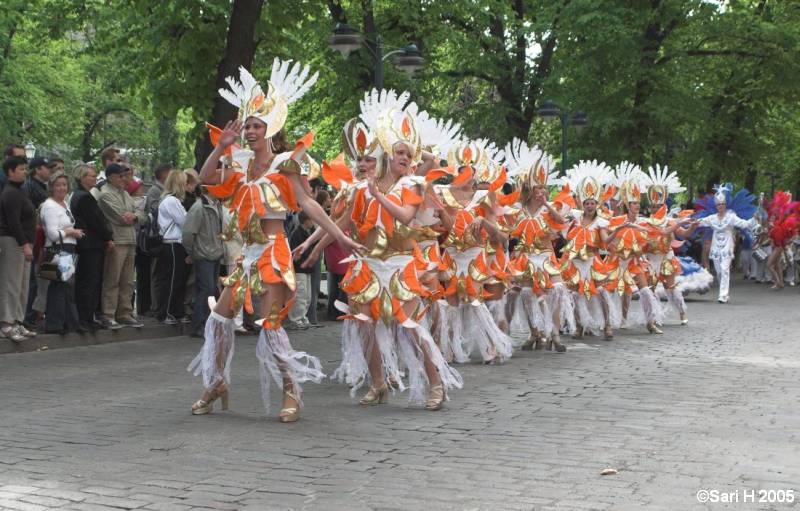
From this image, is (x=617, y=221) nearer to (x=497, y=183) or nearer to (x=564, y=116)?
(x=497, y=183)

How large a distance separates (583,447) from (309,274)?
9424 mm

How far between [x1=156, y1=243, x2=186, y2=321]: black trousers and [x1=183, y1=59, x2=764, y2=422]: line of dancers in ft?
11.7

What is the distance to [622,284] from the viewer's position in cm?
1555

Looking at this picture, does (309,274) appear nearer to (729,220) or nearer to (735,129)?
(729,220)

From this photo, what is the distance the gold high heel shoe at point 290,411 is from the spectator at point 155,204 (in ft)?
23.1

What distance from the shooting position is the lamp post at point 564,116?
1083 inches

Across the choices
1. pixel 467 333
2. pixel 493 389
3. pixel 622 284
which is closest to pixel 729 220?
pixel 622 284

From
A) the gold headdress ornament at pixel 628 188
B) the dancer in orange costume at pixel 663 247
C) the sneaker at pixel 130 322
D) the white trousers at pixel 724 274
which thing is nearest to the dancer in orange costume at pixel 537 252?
the gold headdress ornament at pixel 628 188

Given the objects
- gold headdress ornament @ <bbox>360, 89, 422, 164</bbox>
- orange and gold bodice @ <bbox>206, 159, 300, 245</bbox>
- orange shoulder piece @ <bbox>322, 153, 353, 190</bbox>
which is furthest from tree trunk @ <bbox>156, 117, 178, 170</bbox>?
orange and gold bodice @ <bbox>206, 159, 300, 245</bbox>

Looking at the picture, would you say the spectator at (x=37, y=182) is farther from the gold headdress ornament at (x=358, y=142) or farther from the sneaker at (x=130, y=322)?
the gold headdress ornament at (x=358, y=142)

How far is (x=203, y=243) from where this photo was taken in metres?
14.0

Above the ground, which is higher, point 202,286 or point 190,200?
point 190,200

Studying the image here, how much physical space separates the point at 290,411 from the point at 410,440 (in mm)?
1037

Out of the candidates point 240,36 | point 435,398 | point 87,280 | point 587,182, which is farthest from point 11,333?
point 587,182
